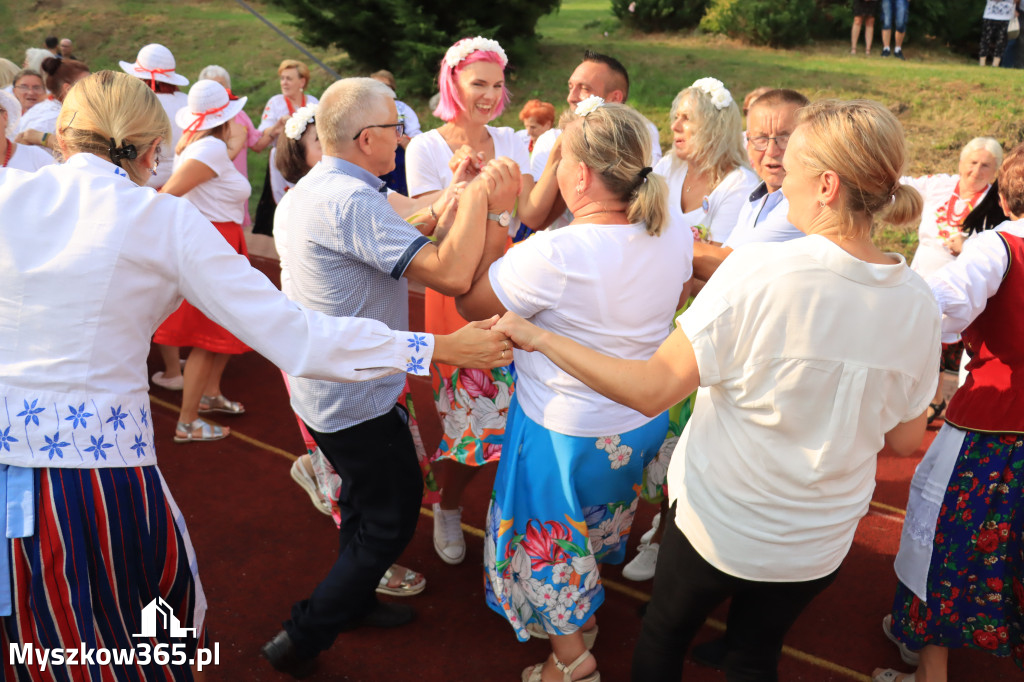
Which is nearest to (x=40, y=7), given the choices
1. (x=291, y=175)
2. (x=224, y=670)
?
(x=291, y=175)

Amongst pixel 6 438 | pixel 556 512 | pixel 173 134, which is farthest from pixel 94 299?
pixel 173 134

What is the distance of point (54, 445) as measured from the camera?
6.40ft

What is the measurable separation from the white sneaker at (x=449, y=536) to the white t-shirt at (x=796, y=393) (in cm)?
176

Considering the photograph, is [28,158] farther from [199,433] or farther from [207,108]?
[199,433]

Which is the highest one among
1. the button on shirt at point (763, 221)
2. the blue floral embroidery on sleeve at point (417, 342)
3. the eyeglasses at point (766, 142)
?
the eyeglasses at point (766, 142)

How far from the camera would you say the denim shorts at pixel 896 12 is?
12906 millimetres

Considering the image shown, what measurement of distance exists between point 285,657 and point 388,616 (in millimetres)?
500

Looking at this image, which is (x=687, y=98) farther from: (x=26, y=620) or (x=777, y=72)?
(x=777, y=72)

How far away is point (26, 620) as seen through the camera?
1978 millimetres

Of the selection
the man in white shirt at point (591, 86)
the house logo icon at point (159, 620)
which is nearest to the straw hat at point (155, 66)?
the man in white shirt at point (591, 86)

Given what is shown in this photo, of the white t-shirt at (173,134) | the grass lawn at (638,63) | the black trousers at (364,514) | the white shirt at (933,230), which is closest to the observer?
the black trousers at (364,514)

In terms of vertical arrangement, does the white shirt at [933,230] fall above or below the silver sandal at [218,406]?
above

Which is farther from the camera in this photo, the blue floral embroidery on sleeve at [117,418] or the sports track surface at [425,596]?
the sports track surface at [425,596]

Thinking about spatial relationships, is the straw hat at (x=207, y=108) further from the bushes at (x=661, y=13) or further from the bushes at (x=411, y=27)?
the bushes at (x=661, y=13)
